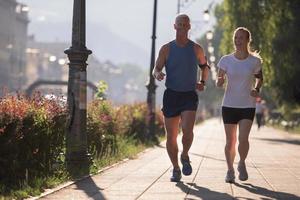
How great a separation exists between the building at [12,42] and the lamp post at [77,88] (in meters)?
97.6

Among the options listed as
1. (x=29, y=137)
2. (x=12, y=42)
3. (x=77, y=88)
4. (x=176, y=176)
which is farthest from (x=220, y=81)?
(x=12, y=42)

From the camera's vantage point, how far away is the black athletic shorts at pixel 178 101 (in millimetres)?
9867

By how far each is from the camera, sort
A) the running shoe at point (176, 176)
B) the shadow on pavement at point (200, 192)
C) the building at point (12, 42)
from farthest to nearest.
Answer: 1. the building at point (12, 42)
2. the running shoe at point (176, 176)
3. the shadow on pavement at point (200, 192)

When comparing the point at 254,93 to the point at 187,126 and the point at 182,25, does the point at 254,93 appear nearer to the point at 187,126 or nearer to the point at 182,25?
the point at 187,126

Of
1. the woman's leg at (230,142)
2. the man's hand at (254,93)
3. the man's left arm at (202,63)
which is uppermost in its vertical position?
the man's left arm at (202,63)

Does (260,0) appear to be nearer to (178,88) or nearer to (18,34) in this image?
(178,88)

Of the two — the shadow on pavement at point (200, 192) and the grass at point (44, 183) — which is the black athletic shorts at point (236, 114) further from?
the grass at point (44, 183)

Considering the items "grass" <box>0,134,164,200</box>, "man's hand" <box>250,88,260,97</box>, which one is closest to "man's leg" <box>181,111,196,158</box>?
"man's hand" <box>250,88,260,97</box>

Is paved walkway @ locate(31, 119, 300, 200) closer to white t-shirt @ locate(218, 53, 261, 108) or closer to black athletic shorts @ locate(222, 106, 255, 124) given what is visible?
black athletic shorts @ locate(222, 106, 255, 124)

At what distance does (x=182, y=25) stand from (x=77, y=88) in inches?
98.2

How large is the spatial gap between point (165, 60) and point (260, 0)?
2372 centimetres

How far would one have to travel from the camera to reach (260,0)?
32.9 m

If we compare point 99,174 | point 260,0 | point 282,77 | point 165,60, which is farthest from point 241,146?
point 260,0

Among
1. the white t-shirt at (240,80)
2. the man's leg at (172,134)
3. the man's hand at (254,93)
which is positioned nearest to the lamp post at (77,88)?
the man's leg at (172,134)
